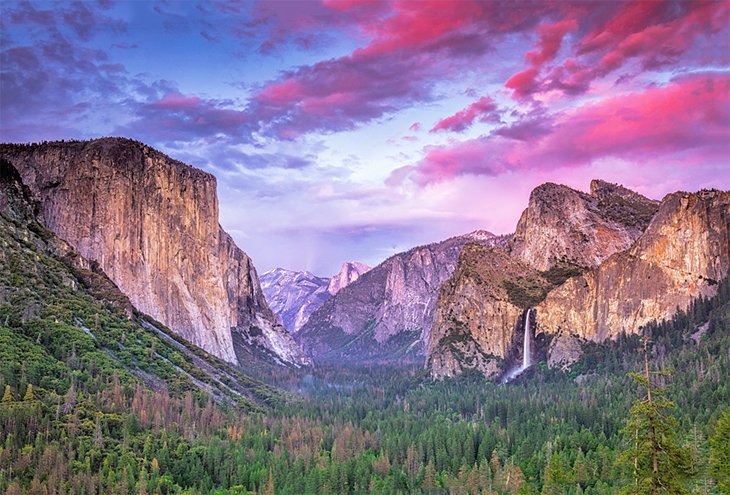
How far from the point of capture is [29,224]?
197 meters

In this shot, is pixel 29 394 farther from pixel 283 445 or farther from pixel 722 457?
pixel 722 457

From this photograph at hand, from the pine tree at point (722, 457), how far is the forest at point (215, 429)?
0.28m

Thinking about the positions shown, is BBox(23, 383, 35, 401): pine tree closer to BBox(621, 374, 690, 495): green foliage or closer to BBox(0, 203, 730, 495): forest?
BBox(0, 203, 730, 495): forest

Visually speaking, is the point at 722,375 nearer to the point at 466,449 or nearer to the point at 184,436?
the point at 466,449

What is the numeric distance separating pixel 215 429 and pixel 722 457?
97.0 m

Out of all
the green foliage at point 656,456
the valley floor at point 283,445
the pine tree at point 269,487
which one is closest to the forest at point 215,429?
the valley floor at point 283,445

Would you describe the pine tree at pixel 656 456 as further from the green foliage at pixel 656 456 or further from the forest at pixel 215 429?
the forest at pixel 215 429

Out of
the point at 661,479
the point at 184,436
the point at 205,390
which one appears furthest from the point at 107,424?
the point at 661,479

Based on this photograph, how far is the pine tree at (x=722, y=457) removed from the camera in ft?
257

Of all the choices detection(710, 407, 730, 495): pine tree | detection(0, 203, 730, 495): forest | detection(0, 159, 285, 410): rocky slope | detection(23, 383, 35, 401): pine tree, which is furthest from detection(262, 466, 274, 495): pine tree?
detection(710, 407, 730, 495): pine tree

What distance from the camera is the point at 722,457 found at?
298 feet

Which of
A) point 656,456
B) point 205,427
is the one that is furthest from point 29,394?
point 656,456

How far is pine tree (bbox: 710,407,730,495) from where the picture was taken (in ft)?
257

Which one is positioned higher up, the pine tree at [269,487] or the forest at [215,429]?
the forest at [215,429]
